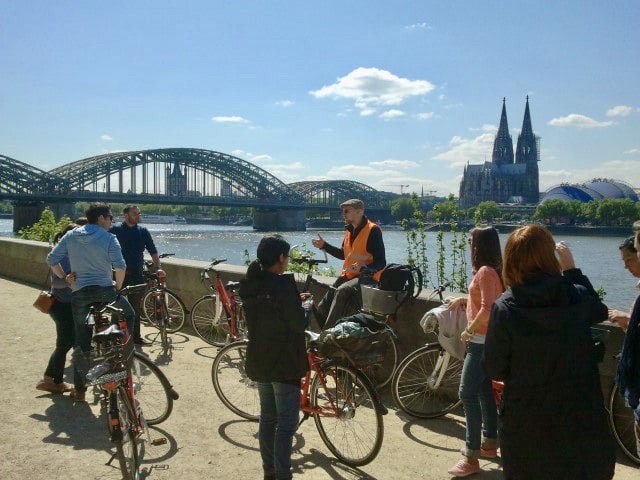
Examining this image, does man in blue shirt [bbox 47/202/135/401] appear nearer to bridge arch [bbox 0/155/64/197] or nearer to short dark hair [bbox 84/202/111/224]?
short dark hair [bbox 84/202/111/224]

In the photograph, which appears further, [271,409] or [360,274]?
[360,274]

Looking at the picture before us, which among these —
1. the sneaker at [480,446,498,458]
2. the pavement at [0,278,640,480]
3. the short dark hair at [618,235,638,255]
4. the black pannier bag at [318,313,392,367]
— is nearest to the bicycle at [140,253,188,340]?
the pavement at [0,278,640,480]

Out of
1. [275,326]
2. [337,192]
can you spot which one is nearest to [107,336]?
[275,326]

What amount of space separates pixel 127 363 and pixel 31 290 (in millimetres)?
8182

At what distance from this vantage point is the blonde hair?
2.51 meters

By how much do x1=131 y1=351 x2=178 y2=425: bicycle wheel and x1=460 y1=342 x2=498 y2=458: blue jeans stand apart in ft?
6.62

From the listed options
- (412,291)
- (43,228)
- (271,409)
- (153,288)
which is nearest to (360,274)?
(412,291)

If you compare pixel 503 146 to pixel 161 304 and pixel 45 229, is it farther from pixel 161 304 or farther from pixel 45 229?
pixel 161 304

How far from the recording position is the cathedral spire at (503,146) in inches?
6658

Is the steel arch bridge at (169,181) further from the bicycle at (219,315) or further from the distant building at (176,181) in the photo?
the bicycle at (219,315)

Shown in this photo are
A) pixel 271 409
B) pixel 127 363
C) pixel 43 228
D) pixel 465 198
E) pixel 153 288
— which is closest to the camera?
pixel 271 409

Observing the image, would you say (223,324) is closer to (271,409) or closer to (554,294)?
(271,409)

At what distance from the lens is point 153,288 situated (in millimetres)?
7734

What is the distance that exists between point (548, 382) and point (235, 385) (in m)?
2.92
